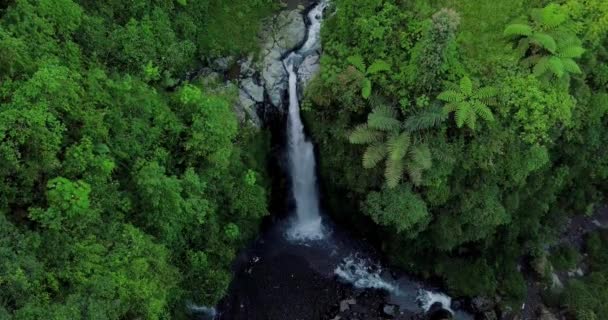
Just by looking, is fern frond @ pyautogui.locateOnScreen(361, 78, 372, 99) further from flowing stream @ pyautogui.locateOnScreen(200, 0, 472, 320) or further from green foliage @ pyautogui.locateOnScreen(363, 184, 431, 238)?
flowing stream @ pyautogui.locateOnScreen(200, 0, 472, 320)

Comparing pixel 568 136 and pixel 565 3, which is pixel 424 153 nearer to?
pixel 568 136

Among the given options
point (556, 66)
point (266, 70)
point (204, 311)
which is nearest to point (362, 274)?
point (204, 311)

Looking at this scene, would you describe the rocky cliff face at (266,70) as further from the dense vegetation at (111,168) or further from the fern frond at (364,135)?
the fern frond at (364,135)

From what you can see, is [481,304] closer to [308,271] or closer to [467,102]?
[308,271]

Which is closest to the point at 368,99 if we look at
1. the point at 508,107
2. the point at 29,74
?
the point at 508,107

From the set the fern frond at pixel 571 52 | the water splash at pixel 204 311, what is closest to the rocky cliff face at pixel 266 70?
the water splash at pixel 204 311
